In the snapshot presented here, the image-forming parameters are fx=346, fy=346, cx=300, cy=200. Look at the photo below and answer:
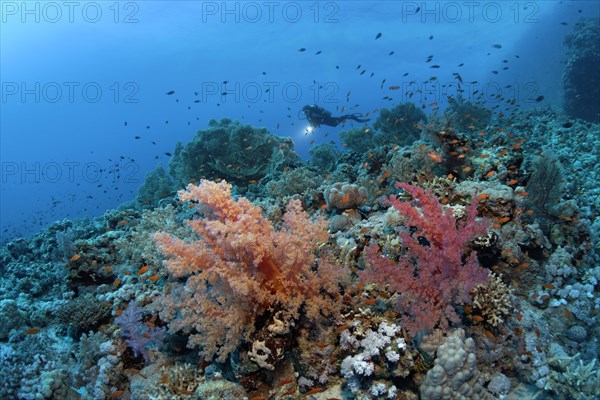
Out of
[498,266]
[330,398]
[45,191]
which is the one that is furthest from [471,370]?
[45,191]

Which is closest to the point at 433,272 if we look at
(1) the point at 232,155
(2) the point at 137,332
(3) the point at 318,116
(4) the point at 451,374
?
(4) the point at 451,374

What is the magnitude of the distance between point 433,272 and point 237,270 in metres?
2.12

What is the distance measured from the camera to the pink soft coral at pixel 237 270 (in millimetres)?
3600

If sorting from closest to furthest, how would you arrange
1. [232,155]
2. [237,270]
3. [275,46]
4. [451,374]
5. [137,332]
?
[451,374] → [237,270] → [137,332] → [232,155] → [275,46]

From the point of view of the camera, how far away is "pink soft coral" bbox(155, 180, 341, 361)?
360 cm

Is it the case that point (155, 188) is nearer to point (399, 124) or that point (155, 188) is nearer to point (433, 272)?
point (399, 124)

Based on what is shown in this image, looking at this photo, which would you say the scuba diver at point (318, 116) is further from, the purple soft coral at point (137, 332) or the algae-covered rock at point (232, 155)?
the purple soft coral at point (137, 332)

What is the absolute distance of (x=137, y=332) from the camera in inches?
193

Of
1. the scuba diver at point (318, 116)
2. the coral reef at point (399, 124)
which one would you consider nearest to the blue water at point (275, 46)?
the scuba diver at point (318, 116)

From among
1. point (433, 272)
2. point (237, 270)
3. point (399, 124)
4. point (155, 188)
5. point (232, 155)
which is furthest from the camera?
point (399, 124)

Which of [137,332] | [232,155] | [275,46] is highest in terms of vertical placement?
[275,46]

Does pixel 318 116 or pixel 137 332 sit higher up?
pixel 318 116

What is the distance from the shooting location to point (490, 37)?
53531 mm

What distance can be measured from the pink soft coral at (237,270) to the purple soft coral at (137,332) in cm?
106
